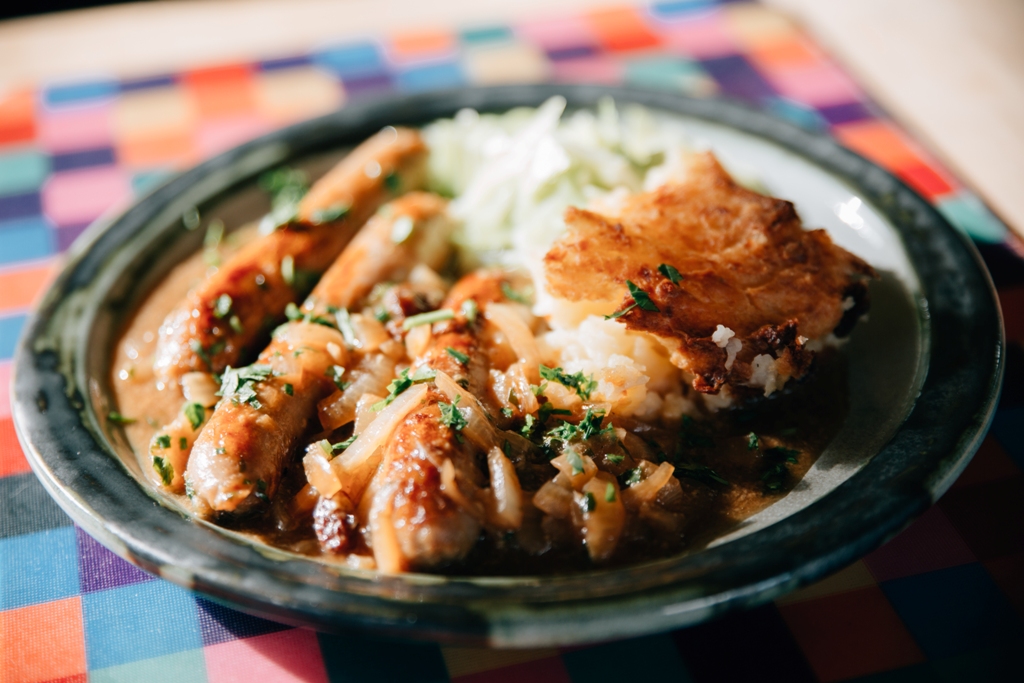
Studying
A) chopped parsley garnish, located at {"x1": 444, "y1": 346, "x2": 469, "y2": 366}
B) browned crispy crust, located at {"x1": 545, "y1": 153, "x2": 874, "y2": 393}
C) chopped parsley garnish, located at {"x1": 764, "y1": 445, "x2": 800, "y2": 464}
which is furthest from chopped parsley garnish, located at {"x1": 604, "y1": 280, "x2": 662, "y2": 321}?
chopped parsley garnish, located at {"x1": 764, "y1": 445, "x2": 800, "y2": 464}

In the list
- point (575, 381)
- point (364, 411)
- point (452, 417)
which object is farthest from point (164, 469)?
point (575, 381)

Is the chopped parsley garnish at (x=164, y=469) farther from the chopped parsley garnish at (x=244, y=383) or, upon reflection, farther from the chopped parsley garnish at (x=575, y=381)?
the chopped parsley garnish at (x=575, y=381)

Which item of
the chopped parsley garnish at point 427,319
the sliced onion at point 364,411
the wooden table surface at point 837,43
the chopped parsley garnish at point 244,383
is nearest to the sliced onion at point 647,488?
the sliced onion at point 364,411

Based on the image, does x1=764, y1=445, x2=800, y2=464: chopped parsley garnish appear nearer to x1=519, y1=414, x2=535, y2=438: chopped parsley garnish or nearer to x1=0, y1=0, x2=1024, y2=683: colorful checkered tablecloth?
x1=0, y1=0, x2=1024, y2=683: colorful checkered tablecloth

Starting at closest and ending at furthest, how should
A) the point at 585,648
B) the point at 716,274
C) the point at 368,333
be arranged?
the point at 585,648 → the point at 716,274 → the point at 368,333

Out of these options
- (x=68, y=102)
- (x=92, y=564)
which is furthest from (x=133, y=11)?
(x=92, y=564)

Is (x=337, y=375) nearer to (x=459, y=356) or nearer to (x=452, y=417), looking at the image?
(x=459, y=356)

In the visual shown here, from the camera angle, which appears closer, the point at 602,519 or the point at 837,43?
the point at 602,519
